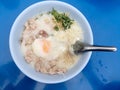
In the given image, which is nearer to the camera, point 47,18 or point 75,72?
point 75,72

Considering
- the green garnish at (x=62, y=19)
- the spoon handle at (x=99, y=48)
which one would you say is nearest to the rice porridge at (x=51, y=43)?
the green garnish at (x=62, y=19)

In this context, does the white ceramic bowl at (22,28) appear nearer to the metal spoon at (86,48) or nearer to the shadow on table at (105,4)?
the metal spoon at (86,48)

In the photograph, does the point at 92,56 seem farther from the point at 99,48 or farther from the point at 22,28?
the point at 22,28

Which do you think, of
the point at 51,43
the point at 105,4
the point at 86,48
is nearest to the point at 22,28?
the point at 51,43

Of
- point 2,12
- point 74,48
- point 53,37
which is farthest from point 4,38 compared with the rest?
point 74,48

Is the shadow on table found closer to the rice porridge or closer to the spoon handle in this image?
the rice porridge

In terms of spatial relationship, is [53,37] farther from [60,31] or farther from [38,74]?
[38,74]
